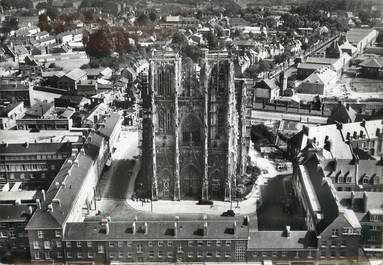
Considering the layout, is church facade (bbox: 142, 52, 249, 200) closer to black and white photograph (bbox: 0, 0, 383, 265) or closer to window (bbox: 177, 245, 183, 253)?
black and white photograph (bbox: 0, 0, 383, 265)

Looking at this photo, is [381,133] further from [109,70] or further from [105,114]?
[109,70]

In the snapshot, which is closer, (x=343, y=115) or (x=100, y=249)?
(x=100, y=249)

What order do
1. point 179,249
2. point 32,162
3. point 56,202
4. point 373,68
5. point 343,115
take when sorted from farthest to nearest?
point 373,68 < point 343,115 < point 32,162 < point 56,202 < point 179,249

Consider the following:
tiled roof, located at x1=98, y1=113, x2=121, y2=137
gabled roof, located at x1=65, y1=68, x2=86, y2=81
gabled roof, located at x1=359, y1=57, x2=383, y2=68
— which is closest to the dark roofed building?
gabled roof, located at x1=359, y1=57, x2=383, y2=68

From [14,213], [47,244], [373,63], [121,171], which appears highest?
[373,63]

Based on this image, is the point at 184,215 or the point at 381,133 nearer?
the point at 184,215

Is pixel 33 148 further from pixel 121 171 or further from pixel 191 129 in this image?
pixel 191 129

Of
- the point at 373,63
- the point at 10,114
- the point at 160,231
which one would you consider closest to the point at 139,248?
the point at 160,231

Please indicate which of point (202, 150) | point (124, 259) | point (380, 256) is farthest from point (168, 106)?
point (380, 256)
